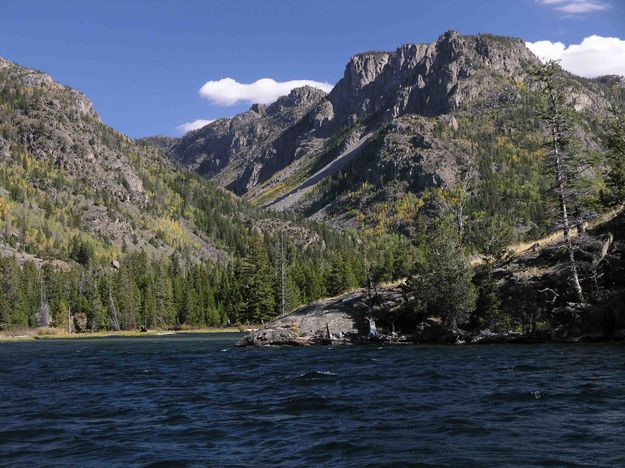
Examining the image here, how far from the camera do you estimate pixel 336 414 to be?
23.0 meters

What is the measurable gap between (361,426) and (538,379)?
42.1 ft

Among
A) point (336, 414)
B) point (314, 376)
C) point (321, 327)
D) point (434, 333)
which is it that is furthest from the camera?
point (321, 327)

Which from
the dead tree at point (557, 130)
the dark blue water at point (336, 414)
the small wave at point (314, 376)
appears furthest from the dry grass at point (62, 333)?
the small wave at point (314, 376)

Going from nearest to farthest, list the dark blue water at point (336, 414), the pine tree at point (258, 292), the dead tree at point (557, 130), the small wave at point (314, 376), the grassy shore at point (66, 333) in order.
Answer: the dark blue water at point (336, 414) < the small wave at point (314, 376) < the dead tree at point (557, 130) < the grassy shore at point (66, 333) < the pine tree at point (258, 292)

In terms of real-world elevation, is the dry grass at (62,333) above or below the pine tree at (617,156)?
below

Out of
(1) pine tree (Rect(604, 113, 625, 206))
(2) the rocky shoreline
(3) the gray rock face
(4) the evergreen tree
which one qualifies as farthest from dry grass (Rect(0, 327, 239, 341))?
(1) pine tree (Rect(604, 113, 625, 206))

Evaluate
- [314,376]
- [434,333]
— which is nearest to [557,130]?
[434,333]

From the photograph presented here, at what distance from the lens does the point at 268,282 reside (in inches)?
5364

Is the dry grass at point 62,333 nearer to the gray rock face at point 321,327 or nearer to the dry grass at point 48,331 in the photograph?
the dry grass at point 48,331

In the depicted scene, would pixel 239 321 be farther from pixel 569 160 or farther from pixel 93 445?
pixel 93 445

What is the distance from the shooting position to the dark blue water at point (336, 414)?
55.6 ft

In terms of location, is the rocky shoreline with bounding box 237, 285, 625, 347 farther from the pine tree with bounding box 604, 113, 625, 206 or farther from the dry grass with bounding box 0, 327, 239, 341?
the dry grass with bounding box 0, 327, 239, 341

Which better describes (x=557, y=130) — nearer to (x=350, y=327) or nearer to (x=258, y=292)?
(x=350, y=327)

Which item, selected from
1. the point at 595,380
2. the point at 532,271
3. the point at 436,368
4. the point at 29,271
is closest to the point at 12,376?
the point at 436,368
